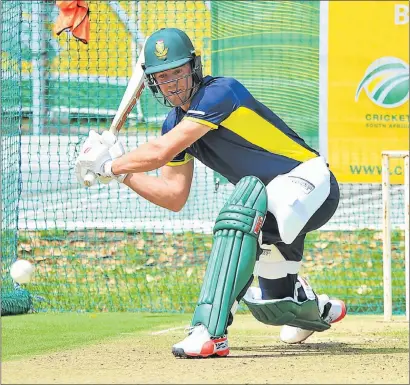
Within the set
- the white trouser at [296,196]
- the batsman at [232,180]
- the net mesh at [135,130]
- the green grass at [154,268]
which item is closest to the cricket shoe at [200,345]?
the batsman at [232,180]

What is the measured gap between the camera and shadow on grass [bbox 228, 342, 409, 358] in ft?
15.8

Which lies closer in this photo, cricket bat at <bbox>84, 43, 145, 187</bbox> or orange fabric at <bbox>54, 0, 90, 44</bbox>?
cricket bat at <bbox>84, 43, 145, 187</bbox>

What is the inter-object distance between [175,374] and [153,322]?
9.62 feet

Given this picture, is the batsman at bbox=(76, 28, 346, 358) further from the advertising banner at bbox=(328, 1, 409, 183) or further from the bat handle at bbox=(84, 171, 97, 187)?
the advertising banner at bbox=(328, 1, 409, 183)

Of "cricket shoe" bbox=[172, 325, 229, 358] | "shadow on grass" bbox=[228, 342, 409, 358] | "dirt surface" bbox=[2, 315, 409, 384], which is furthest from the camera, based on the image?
"shadow on grass" bbox=[228, 342, 409, 358]

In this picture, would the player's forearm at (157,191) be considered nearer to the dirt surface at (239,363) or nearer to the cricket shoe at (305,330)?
the dirt surface at (239,363)

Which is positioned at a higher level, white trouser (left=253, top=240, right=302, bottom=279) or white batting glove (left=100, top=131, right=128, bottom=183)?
white batting glove (left=100, top=131, right=128, bottom=183)

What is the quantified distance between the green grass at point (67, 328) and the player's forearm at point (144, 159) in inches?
41.9

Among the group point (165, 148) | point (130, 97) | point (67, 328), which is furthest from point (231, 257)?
point (67, 328)

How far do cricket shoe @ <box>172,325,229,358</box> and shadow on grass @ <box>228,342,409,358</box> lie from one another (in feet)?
0.56

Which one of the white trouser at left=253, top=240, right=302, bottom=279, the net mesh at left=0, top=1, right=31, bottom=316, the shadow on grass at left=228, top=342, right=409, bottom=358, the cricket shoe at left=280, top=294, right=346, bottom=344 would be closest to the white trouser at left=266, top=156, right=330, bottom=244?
the white trouser at left=253, top=240, right=302, bottom=279

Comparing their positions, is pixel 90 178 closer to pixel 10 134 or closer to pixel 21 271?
pixel 21 271

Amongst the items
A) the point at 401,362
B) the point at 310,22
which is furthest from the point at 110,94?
the point at 401,362

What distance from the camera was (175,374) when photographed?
155 inches
